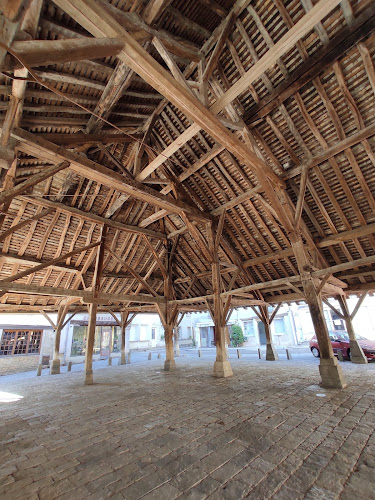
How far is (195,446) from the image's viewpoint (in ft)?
9.22

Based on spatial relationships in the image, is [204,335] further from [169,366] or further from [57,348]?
[169,366]

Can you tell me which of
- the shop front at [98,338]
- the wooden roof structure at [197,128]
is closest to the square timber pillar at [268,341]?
the wooden roof structure at [197,128]

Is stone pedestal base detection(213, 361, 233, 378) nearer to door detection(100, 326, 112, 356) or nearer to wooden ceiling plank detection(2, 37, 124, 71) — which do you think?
wooden ceiling plank detection(2, 37, 124, 71)

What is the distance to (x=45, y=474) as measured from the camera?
2.37 metres

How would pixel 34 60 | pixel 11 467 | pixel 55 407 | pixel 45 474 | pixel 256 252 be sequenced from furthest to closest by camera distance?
pixel 256 252 < pixel 55 407 < pixel 11 467 < pixel 45 474 < pixel 34 60

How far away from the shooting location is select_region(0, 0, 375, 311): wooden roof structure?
10.7 ft

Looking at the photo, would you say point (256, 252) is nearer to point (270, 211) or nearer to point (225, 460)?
point (270, 211)

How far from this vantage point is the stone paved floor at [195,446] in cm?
205

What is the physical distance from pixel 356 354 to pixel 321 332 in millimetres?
5609

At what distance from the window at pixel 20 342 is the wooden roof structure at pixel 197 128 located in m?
7.73

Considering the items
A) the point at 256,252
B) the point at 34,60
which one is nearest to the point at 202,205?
the point at 256,252

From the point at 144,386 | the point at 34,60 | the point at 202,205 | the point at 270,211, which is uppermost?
the point at 202,205

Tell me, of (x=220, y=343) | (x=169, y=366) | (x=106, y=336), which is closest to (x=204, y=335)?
(x=106, y=336)

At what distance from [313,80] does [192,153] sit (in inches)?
140
